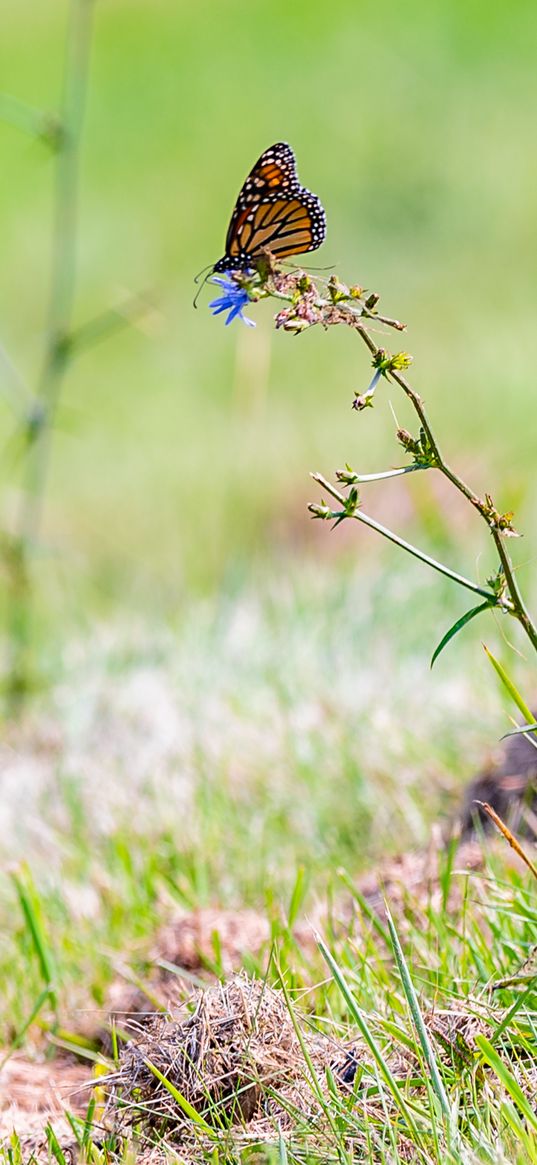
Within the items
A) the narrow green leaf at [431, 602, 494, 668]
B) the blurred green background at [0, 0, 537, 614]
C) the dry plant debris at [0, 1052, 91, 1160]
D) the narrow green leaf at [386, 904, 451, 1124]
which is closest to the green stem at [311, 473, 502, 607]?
the narrow green leaf at [431, 602, 494, 668]

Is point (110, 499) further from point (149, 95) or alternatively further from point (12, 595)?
point (149, 95)

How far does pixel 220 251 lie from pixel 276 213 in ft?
26.1

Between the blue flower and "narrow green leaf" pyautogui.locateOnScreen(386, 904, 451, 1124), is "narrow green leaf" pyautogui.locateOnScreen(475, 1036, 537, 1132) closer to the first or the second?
"narrow green leaf" pyautogui.locateOnScreen(386, 904, 451, 1124)

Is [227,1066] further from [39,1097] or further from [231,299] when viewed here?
[231,299]

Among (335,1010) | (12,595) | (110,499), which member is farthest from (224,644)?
(110,499)

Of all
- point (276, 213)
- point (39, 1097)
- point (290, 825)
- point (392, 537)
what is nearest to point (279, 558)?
point (290, 825)

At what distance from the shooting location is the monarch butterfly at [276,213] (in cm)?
137

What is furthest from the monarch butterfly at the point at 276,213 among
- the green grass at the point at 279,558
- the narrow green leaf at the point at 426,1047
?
the narrow green leaf at the point at 426,1047

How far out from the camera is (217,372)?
26.8 feet

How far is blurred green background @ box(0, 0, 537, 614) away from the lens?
562 centimetres

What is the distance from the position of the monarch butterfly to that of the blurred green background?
2856mm

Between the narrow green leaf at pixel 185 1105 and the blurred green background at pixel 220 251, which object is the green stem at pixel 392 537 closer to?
the narrow green leaf at pixel 185 1105

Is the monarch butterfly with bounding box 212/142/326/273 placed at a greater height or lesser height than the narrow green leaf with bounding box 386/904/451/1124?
greater

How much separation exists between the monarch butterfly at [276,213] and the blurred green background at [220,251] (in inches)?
112
